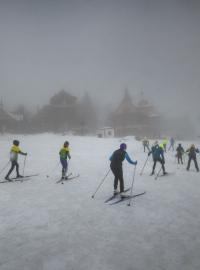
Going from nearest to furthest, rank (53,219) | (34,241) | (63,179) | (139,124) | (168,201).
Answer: (34,241), (53,219), (168,201), (63,179), (139,124)

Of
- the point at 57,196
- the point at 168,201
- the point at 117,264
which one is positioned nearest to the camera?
the point at 117,264

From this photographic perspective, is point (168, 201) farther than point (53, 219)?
Yes

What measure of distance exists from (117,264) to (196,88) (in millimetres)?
187306

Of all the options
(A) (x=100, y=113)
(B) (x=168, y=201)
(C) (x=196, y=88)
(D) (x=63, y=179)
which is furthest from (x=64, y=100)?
(C) (x=196, y=88)

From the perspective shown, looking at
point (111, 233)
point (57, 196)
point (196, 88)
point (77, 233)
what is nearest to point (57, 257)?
point (77, 233)

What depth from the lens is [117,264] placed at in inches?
156

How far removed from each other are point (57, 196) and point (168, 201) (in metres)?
4.27

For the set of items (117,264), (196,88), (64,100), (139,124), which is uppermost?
(196,88)

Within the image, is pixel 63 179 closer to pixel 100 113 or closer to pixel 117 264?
pixel 117 264

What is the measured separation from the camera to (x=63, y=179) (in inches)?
446

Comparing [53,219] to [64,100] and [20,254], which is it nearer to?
[20,254]

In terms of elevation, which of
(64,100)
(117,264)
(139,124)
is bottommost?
(117,264)

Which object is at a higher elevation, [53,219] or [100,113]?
[100,113]

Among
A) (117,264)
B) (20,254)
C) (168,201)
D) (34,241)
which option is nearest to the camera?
(117,264)
